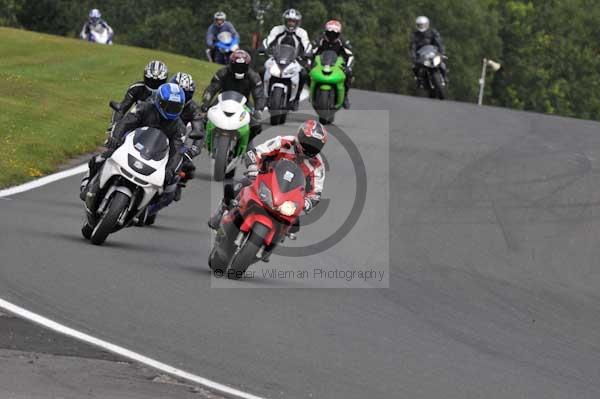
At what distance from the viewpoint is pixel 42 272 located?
10.5 m

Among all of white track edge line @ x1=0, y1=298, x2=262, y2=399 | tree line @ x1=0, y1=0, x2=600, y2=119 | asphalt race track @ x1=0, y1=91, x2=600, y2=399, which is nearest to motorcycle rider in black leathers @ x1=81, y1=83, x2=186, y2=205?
asphalt race track @ x1=0, y1=91, x2=600, y2=399

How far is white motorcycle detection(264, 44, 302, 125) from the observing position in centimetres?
2206

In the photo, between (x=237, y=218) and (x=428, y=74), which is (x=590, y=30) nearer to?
(x=428, y=74)

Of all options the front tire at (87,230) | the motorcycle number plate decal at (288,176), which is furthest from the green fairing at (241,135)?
the motorcycle number plate decal at (288,176)

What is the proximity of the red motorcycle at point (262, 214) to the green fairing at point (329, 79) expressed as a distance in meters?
10.9

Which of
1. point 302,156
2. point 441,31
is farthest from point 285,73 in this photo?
point 441,31

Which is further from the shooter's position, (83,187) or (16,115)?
(16,115)

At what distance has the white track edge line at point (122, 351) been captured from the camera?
7.79 m

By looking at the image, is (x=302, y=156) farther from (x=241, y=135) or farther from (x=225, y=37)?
(x=225, y=37)

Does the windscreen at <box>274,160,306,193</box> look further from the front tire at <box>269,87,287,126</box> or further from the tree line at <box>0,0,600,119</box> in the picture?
the tree line at <box>0,0,600,119</box>

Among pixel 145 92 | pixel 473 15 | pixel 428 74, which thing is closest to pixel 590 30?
pixel 473 15

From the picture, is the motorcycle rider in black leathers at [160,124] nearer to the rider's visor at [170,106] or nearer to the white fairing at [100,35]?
the rider's visor at [170,106]

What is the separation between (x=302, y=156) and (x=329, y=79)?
10815mm

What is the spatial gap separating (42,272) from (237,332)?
2.03 m
